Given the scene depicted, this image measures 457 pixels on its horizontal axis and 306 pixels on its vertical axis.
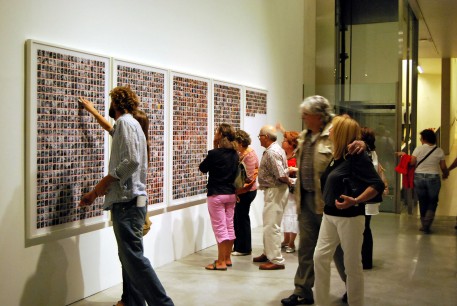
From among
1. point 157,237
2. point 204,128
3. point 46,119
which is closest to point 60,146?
point 46,119

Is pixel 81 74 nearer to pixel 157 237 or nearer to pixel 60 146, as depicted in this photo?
pixel 60 146

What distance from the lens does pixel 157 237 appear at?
572cm

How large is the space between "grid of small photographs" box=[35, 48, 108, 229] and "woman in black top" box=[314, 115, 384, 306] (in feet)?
6.41

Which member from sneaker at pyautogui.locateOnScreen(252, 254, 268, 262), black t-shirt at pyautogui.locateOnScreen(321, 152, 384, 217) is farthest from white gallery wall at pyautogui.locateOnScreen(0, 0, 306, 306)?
black t-shirt at pyautogui.locateOnScreen(321, 152, 384, 217)

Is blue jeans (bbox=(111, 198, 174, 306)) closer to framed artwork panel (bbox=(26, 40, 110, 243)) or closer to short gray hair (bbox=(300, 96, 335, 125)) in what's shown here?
framed artwork panel (bbox=(26, 40, 110, 243))

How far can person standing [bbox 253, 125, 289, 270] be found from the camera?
5582 millimetres

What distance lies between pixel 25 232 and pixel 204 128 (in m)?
3.02

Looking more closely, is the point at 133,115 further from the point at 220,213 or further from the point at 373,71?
the point at 373,71

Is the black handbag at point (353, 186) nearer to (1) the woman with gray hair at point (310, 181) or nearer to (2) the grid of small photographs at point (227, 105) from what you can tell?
(1) the woman with gray hair at point (310, 181)

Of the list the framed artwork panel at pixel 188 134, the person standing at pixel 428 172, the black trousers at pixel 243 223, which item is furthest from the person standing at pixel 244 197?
the person standing at pixel 428 172

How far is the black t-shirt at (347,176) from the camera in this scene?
12.3 feet

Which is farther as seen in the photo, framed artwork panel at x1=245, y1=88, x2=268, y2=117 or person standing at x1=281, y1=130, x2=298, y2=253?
framed artwork panel at x1=245, y1=88, x2=268, y2=117

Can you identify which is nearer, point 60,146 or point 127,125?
point 127,125

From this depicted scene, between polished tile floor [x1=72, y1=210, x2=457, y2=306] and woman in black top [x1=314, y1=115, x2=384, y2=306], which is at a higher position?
woman in black top [x1=314, y1=115, x2=384, y2=306]
